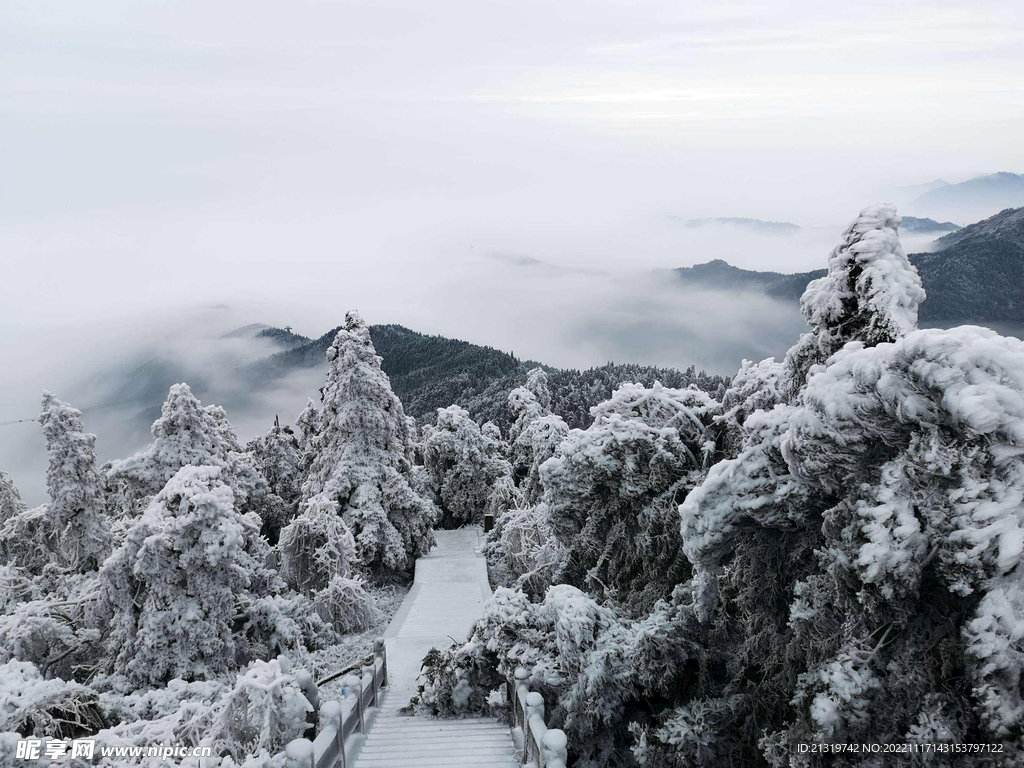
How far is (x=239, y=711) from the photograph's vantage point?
7555 millimetres

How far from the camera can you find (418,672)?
1353cm

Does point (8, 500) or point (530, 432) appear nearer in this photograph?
point (8, 500)

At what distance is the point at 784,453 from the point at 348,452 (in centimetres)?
1920

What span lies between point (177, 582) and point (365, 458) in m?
11.6

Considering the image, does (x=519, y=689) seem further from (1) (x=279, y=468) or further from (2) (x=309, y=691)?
(1) (x=279, y=468)

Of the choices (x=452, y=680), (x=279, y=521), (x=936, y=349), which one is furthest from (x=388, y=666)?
(x=279, y=521)

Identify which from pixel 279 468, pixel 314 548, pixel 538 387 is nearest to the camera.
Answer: pixel 314 548

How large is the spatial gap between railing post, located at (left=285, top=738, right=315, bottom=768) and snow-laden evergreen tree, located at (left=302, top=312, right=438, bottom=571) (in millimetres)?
14950

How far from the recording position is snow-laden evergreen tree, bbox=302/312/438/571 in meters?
22.5

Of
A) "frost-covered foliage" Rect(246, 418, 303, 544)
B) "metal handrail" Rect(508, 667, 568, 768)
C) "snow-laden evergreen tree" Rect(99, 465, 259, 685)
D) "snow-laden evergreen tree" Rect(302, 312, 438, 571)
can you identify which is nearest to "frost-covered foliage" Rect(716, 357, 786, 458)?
"metal handrail" Rect(508, 667, 568, 768)

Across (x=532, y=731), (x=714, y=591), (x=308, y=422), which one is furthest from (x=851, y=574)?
(x=308, y=422)

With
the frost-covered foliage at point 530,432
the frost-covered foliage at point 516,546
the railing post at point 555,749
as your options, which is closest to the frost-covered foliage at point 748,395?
the railing post at point 555,749

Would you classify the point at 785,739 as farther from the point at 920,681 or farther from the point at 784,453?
the point at 784,453

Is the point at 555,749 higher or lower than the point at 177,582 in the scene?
lower
